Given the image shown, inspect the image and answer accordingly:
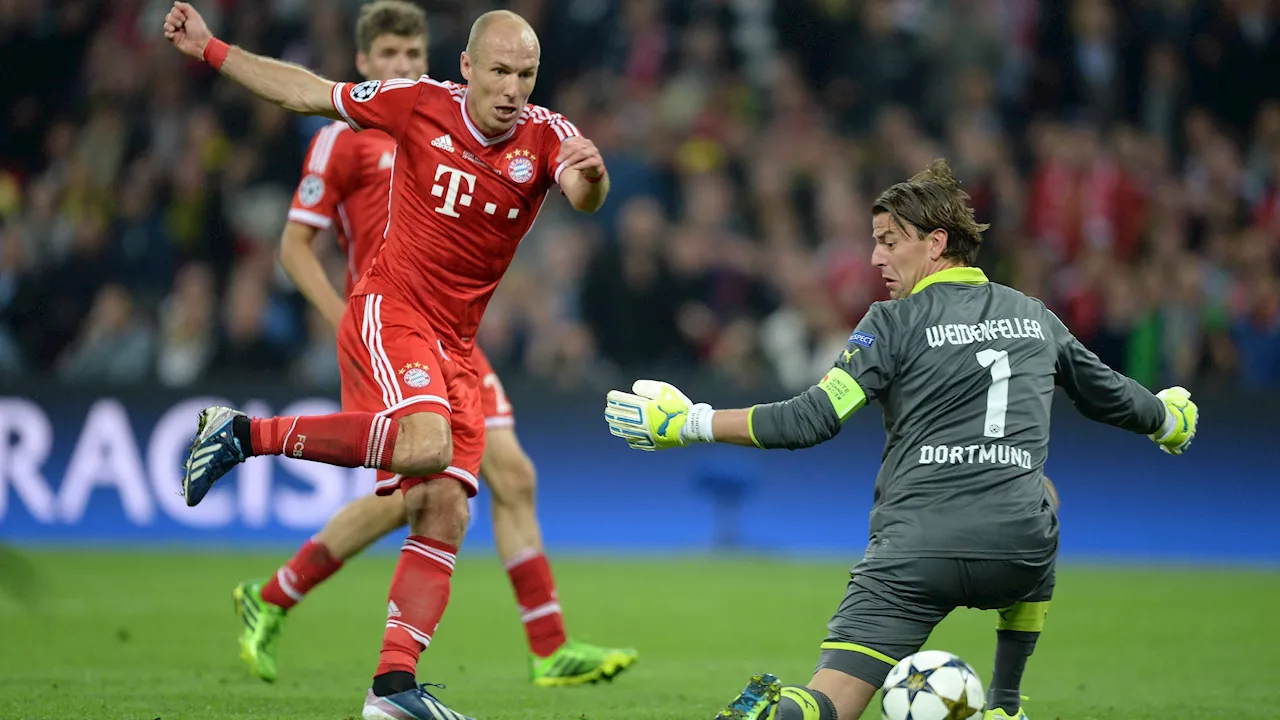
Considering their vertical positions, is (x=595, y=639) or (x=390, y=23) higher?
(x=390, y=23)

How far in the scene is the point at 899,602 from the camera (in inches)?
189

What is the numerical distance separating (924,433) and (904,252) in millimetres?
597

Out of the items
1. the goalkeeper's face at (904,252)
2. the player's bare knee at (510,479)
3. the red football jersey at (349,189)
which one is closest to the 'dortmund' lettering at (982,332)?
the goalkeeper's face at (904,252)

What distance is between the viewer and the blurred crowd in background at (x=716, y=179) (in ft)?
47.3

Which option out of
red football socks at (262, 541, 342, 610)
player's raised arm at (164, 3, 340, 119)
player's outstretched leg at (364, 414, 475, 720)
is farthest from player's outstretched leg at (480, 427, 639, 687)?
player's raised arm at (164, 3, 340, 119)

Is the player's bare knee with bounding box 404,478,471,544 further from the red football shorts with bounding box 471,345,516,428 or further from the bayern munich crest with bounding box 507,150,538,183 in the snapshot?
the red football shorts with bounding box 471,345,516,428

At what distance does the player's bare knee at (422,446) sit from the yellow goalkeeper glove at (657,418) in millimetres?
843

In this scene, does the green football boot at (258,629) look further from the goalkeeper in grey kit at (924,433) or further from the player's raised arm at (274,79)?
the goalkeeper in grey kit at (924,433)

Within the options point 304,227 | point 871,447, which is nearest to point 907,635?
point 304,227

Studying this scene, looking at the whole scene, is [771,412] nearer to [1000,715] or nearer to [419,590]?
[1000,715]

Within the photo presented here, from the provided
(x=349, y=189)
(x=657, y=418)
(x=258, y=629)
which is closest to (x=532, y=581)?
(x=258, y=629)

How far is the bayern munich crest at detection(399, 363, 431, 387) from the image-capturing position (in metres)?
5.55

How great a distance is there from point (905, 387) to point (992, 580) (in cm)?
64

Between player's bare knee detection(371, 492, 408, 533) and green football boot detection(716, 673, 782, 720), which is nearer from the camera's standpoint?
green football boot detection(716, 673, 782, 720)
